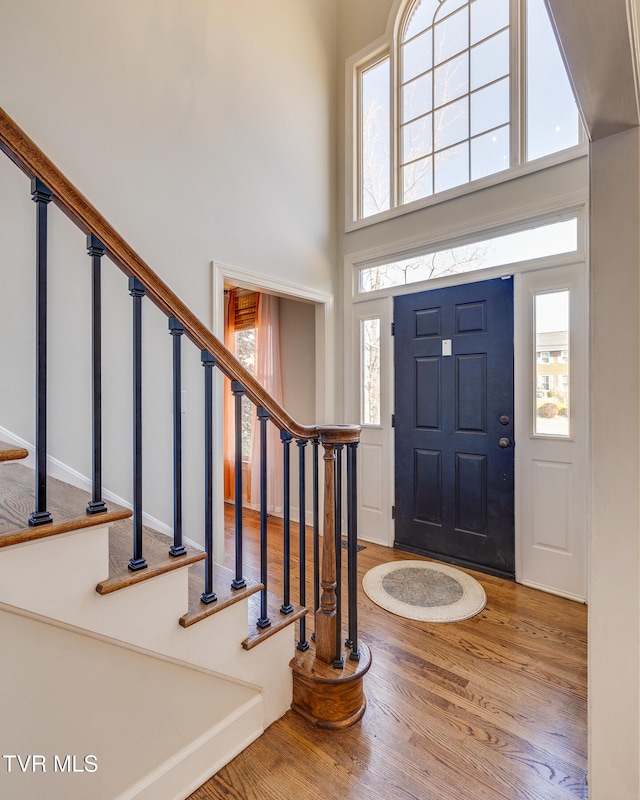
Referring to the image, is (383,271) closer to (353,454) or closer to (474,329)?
(474,329)

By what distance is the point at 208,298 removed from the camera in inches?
104

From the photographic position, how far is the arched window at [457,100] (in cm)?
258

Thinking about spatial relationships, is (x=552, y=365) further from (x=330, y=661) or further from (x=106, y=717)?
(x=106, y=717)

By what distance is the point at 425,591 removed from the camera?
8.34 feet

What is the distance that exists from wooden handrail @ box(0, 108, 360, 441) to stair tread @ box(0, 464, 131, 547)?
0.53 m

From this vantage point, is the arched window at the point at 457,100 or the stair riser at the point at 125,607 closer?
the stair riser at the point at 125,607

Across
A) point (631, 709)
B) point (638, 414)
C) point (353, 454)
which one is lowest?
point (631, 709)

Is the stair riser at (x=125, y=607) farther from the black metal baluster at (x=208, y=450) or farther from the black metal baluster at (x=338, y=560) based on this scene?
the black metal baluster at (x=338, y=560)

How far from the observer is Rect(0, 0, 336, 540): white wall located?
6.35 feet

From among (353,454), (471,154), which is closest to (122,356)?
(353,454)

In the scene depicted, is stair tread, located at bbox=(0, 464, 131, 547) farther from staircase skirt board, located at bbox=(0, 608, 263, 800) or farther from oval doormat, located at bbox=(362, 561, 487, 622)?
oval doormat, located at bbox=(362, 561, 487, 622)

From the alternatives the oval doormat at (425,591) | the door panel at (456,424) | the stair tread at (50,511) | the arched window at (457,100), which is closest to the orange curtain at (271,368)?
the arched window at (457,100)

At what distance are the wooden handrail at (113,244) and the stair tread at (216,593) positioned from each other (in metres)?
0.57

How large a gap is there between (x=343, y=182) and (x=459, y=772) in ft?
12.6
